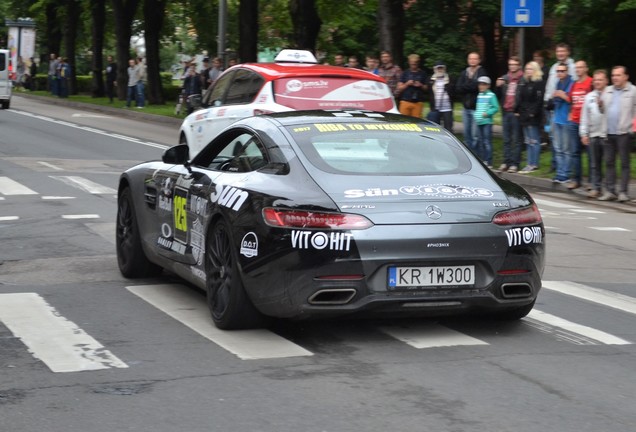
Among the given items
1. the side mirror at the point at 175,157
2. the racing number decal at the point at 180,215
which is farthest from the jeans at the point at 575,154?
the racing number decal at the point at 180,215

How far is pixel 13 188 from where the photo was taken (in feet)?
57.6

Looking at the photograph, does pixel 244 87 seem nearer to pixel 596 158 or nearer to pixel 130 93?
pixel 596 158

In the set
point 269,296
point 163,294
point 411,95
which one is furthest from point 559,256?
point 411,95

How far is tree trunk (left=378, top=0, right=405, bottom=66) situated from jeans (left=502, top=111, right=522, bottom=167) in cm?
849

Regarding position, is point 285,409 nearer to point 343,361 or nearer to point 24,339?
point 343,361

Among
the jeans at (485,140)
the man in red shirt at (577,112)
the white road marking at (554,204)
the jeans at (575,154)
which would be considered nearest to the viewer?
the white road marking at (554,204)

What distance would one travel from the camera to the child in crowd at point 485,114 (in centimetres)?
2103

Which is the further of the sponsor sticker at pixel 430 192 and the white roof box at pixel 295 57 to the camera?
the white roof box at pixel 295 57

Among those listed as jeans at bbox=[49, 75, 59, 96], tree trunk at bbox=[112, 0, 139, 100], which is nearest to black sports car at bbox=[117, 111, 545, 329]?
tree trunk at bbox=[112, 0, 139, 100]

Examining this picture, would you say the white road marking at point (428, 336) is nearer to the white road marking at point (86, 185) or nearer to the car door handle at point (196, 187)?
the car door handle at point (196, 187)

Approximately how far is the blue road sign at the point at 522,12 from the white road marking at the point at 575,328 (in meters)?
13.8

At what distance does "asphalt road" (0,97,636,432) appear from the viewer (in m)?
5.75

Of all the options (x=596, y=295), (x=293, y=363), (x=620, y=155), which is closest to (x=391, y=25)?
(x=620, y=155)

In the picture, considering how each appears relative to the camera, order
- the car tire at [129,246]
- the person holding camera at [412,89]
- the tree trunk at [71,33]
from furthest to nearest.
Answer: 1. the tree trunk at [71,33]
2. the person holding camera at [412,89]
3. the car tire at [129,246]
